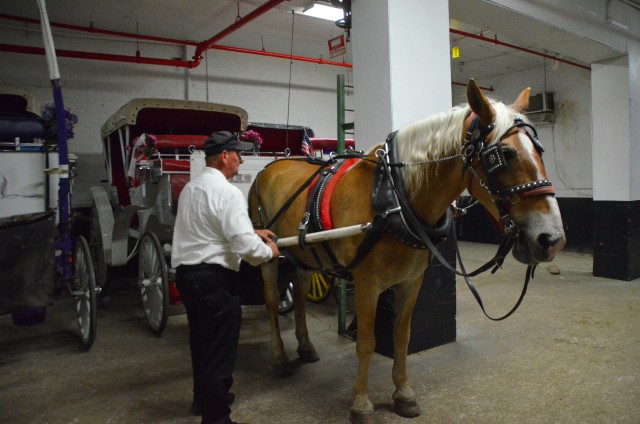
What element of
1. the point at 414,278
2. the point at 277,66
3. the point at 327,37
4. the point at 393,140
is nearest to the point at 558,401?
the point at 414,278

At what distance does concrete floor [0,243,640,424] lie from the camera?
2322 millimetres

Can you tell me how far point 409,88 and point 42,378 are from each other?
3.21 m

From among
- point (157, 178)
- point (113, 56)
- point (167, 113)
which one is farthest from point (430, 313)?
point (113, 56)

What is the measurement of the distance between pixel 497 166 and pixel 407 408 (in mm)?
1368

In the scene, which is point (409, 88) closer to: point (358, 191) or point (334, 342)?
point (358, 191)

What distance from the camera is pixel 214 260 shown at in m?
2.03

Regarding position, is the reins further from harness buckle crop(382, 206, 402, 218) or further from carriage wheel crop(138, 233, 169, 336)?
carriage wheel crop(138, 233, 169, 336)

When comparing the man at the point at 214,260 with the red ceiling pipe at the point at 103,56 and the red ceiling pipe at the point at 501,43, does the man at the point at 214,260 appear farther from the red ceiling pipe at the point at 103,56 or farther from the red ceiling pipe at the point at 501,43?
the red ceiling pipe at the point at 501,43

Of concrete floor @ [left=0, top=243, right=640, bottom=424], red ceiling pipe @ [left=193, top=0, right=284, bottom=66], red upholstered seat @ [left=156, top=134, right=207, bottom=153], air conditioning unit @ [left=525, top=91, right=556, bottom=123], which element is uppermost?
red ceiling pipe @ [left=193, top=0, right=284, bottom=66]

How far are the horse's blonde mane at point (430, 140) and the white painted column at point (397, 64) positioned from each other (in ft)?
2.86

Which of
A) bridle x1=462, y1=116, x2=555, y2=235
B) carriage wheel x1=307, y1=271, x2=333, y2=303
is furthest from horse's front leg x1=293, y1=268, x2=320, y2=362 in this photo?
bridle x1=462, y1=116, x2=555, y2=235

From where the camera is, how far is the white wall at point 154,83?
614cm

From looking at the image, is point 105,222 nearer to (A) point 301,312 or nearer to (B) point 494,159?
(A) point 301,312

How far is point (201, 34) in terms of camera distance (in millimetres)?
6895
